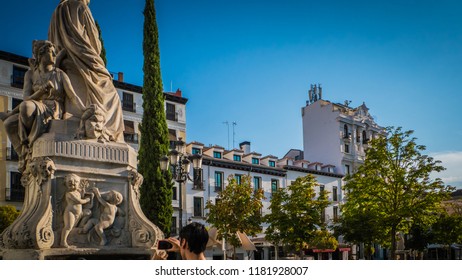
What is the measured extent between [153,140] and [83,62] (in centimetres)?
1670

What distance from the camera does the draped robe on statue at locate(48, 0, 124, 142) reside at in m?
6.40

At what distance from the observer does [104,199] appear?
5.93m

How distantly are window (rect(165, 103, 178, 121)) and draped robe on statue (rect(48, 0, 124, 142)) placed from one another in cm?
2998

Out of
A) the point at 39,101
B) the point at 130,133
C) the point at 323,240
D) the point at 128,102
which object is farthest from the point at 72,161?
the point at 128,102

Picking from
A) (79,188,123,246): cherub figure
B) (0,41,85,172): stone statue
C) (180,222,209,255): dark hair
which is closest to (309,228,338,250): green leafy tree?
(79,188,123,246): cherub figure

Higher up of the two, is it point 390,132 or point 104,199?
point 390,132

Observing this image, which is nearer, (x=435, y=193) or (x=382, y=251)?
(x=435, y=193)

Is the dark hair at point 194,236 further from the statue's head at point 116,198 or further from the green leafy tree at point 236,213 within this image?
the green leafy tree at point 236,213

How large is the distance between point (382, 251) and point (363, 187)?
76.9ft

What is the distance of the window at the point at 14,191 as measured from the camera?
2681cm

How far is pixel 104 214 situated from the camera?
588 centimetres

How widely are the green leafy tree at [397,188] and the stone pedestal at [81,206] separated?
58.7ft
